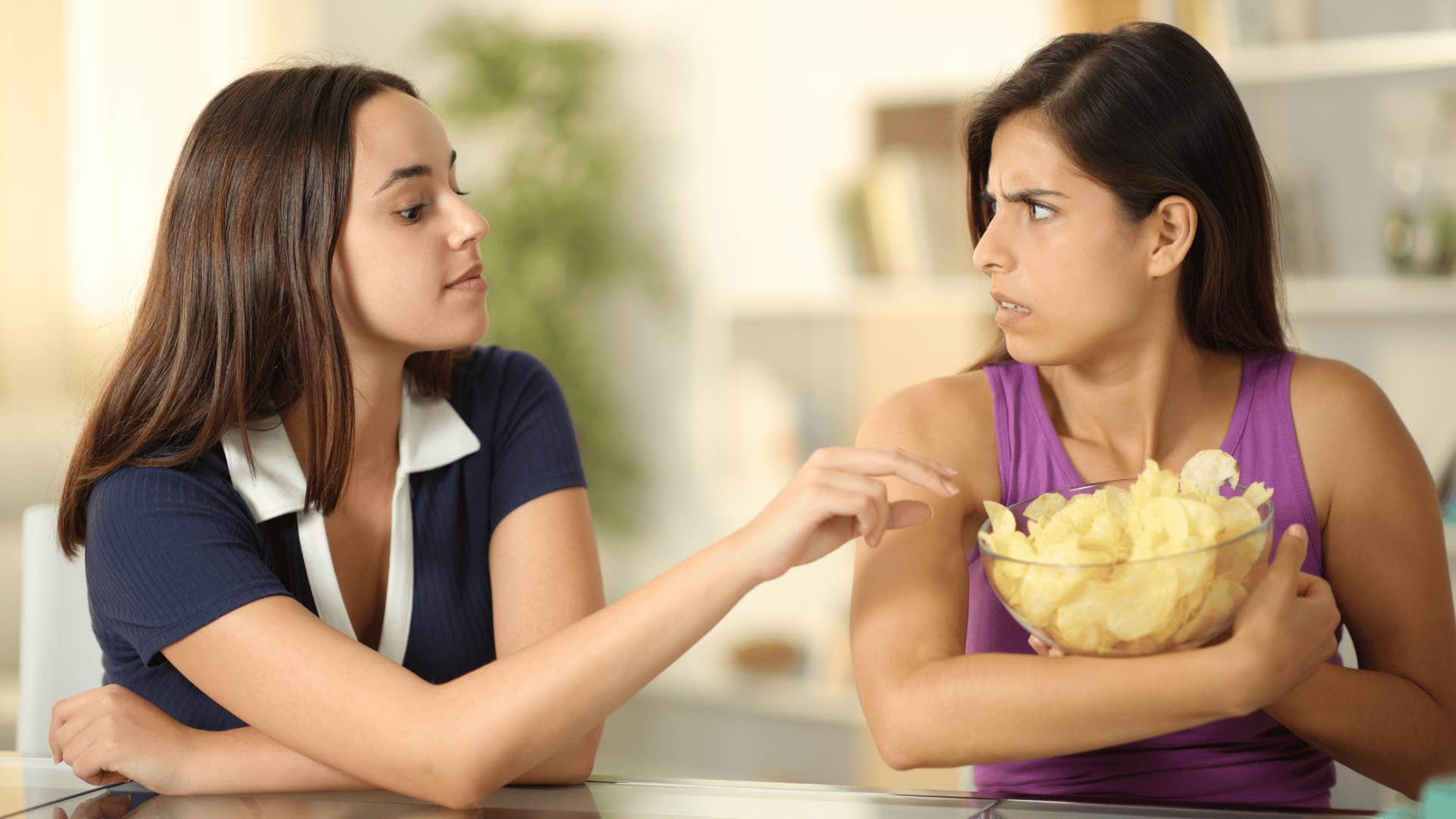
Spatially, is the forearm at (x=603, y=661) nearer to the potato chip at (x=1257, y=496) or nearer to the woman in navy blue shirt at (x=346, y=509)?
the woman in navy blue shirt at (x=346, y=509)

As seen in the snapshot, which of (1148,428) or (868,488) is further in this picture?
(1148,428)

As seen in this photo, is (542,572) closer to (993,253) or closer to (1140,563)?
(993,253)

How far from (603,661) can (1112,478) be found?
647mm

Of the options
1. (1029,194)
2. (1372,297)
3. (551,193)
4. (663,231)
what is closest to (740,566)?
(1029,194)

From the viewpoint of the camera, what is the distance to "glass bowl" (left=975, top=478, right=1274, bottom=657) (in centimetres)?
95

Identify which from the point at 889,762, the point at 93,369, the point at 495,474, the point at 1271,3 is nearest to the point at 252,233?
the point at 495,474

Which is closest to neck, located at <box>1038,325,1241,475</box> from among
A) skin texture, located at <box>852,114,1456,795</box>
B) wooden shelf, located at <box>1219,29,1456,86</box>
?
skin texture, located at <box>852,114,1456,795</box>

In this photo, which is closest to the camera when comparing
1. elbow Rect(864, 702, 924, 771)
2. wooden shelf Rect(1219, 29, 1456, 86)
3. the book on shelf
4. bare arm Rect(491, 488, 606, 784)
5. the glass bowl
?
the glass bowl

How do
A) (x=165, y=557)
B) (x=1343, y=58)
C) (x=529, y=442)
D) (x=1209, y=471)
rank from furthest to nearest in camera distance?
(x=1343, y=58) < (x=529, y=442) < (x=165, y=557) < (x=1209, y=471)

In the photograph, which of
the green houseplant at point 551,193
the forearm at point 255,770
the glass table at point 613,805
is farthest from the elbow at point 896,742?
the green houseplant at point 551,193

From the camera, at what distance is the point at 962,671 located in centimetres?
116

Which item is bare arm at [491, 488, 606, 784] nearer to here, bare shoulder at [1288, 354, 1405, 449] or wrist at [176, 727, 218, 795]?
wrist at [176, 727, 218, 795]

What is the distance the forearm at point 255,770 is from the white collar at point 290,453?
9.9 inches

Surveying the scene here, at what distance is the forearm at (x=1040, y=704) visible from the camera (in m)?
1.04
